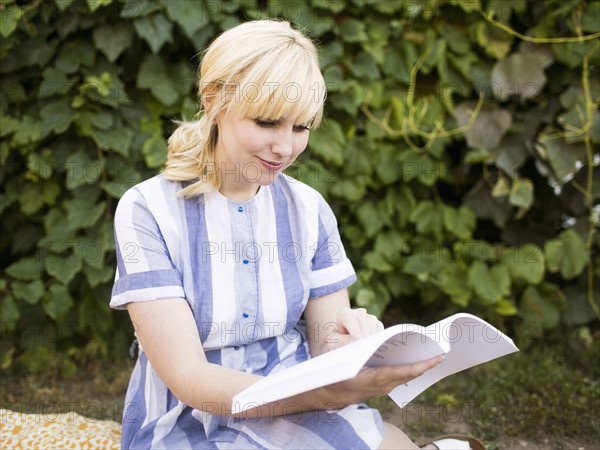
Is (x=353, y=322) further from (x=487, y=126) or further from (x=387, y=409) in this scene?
(x=487, y=126)

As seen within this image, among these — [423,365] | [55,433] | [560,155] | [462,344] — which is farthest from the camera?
[560,155]

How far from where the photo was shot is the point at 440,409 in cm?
260

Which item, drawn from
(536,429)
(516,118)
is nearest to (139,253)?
(536,429)

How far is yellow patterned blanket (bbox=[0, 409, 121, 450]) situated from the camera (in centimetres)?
196

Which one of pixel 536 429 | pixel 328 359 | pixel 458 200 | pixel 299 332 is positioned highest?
pixel 328 359

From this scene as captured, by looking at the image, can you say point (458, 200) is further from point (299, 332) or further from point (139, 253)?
point (139, 253)

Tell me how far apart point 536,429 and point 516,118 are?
45.8 inches

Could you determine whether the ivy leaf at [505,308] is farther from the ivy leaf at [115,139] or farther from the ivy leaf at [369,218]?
the ivy leaf at [115,139]

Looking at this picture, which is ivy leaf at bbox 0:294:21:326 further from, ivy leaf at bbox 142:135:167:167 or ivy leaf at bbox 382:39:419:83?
ivy leaf at bbox 382:39:419:83

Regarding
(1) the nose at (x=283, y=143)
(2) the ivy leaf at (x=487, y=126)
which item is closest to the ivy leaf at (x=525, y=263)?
(2) the ivy leaf at (x=487, y=126)

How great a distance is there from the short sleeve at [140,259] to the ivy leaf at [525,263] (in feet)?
5.40

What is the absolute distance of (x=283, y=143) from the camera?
1.55 m

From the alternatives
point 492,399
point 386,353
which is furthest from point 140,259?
point 492,399

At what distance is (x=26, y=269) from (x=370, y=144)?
137 cm
